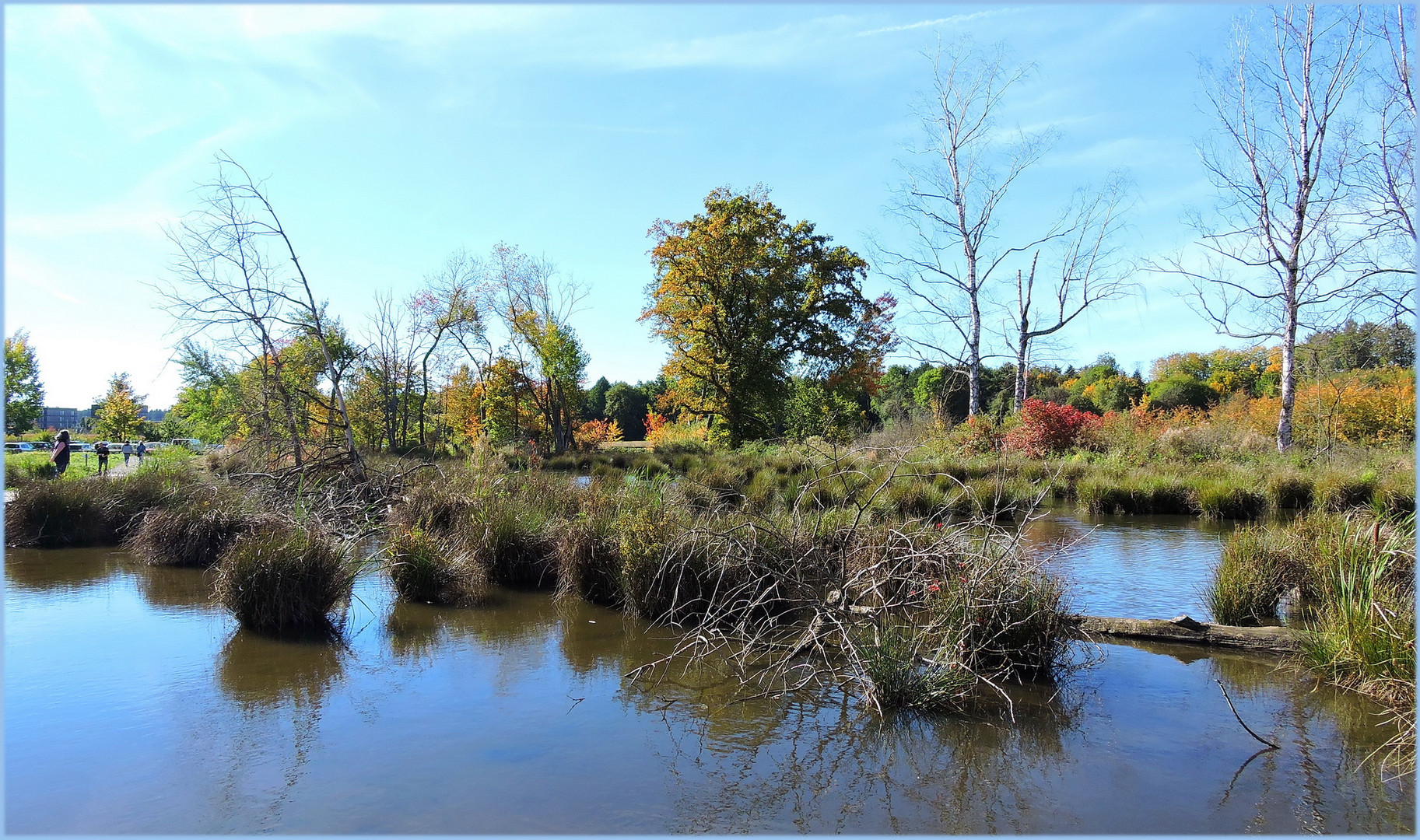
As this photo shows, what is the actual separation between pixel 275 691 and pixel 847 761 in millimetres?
4120

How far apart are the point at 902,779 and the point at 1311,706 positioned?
121 inches

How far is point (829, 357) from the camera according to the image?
29.9m

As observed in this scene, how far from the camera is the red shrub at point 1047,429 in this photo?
22.0m

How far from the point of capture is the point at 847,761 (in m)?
4.59

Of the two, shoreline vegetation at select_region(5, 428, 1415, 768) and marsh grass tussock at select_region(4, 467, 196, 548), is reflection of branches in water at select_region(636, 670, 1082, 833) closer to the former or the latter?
shoreline vegetation at select_region(5, 428, 1415, 768)

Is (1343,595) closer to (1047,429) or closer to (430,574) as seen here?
(430,574)

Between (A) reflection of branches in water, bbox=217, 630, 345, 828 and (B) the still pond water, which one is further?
(A) reflection of branches in water, bbox=217, 630, 345, 828

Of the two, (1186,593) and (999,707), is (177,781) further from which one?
(1186,593)

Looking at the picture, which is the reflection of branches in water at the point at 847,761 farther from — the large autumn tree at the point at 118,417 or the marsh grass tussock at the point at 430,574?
the large autumn tree at the point at 118,417

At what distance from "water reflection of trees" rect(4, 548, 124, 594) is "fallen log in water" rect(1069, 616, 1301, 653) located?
10.6m

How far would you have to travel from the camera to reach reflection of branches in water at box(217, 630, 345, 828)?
176 inches

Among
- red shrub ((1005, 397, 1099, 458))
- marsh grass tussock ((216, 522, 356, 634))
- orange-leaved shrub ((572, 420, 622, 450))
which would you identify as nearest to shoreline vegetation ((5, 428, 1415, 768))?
marsh grass tussock ((216, 522, 356, 634))

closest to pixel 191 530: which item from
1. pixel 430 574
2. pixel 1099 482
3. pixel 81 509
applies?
pixel 81 509

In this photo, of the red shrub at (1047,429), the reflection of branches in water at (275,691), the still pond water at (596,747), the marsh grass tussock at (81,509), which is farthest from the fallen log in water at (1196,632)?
the red shrub at (1047,429)
